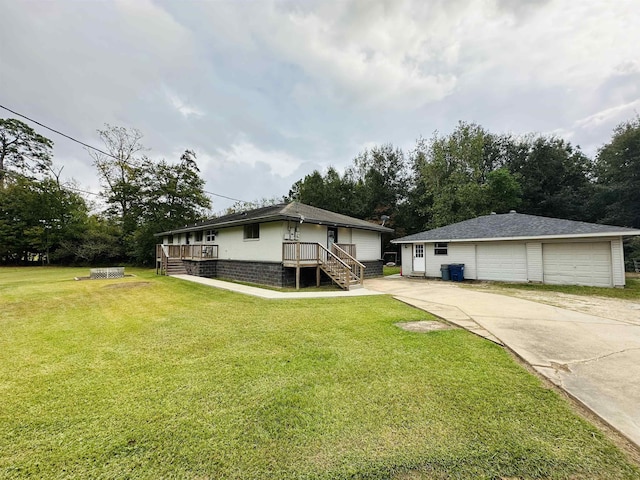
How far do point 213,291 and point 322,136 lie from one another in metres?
17.2

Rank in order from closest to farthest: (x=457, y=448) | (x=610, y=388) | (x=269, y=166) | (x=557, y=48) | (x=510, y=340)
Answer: (x=457, y=448)
(x=610, y=388)
(x=510, y=340)
(x=557, y=48)
(x=269, y=166)

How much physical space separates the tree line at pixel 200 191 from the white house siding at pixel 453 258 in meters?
8.64

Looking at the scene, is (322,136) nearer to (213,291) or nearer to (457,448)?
(213,291)

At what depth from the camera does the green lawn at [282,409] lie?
181cm

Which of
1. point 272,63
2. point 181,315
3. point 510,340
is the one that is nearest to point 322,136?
point 272,63

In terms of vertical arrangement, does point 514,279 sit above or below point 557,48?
below

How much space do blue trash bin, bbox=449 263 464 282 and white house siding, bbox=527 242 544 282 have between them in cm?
264

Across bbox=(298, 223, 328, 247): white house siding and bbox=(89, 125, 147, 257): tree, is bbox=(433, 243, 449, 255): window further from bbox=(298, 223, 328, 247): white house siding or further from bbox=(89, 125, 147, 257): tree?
bbox=(89, 125, 147, 257): tree

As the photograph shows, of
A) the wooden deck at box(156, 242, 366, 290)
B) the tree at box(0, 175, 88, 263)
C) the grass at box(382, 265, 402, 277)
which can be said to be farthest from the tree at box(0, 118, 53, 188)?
the grass at box(382, 265, 402, 277)

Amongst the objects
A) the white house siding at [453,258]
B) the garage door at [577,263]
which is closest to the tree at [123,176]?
the white house siding at [453,258]

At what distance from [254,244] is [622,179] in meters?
28.5

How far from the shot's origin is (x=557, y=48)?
9.95 m

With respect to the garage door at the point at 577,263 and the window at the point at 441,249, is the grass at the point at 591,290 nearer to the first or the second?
the garage door at the point at 577,263

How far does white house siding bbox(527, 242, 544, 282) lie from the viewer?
11.1 meters
